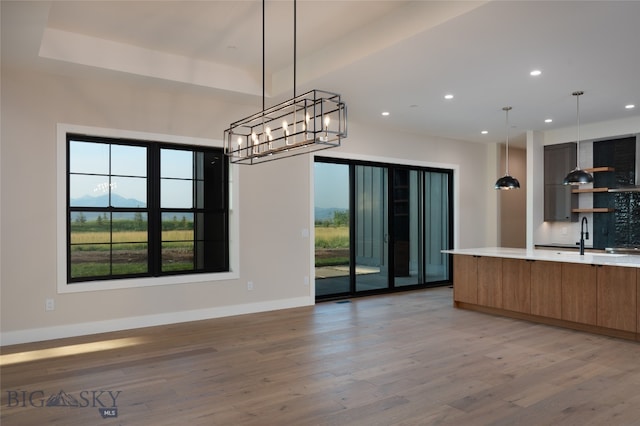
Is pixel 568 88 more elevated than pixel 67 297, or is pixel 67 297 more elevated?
pixel 568 88

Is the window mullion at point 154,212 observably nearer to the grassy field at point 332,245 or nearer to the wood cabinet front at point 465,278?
the grassy field at point 332,245

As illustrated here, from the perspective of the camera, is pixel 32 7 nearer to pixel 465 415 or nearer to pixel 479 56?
pixel 479 56

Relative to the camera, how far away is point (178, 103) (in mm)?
5922

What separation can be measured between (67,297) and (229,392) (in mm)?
2725

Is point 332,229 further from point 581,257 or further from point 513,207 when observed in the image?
point 513,207

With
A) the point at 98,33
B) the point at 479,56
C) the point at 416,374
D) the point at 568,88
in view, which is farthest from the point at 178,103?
the point at 568,88

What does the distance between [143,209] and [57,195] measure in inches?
37.3

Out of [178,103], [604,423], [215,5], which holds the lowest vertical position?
[604,423]

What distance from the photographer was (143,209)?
5715mm

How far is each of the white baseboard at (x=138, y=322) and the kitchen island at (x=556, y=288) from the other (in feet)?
7.91

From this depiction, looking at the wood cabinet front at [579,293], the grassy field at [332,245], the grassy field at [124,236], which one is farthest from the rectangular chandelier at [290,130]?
the wood cabinet front at [579,293]

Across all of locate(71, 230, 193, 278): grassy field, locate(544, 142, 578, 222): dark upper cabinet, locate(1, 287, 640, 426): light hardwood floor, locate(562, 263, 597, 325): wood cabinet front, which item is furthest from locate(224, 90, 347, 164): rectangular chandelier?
locate(544, 142, 578, 222): dark upper cabinet

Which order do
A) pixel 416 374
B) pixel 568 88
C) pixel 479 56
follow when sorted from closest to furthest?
pixel 416 374 < pixel 479 56 < pixel 568 88

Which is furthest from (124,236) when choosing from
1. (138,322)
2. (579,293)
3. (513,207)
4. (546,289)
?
(513,207)
